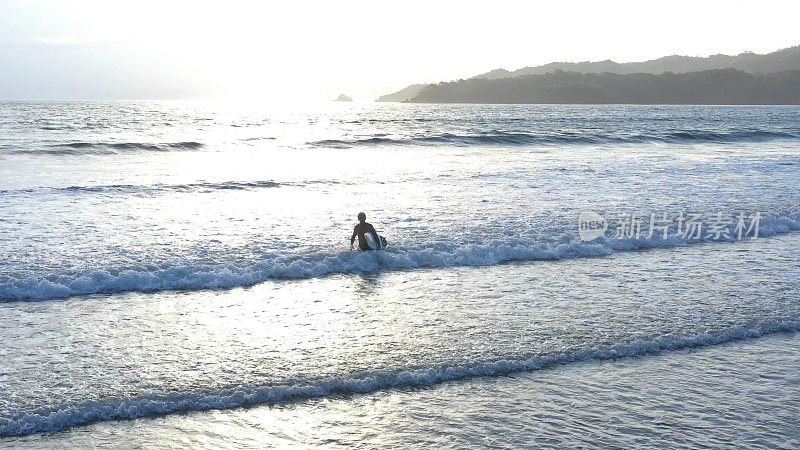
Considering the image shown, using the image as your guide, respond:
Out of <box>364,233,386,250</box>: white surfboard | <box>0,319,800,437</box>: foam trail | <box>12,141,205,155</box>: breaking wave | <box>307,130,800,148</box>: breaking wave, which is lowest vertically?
<box>0,319,800,437</box>: foam trail

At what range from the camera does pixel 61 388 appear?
22.4 ft

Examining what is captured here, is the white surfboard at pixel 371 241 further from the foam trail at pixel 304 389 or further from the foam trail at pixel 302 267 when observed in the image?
the foam trail at pixel 304 389

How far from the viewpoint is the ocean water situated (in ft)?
20.2

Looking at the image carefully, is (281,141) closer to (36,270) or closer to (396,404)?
(36,270)

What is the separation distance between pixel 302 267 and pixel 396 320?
343 centimetres

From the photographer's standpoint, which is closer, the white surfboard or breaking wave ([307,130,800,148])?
the white surfboard

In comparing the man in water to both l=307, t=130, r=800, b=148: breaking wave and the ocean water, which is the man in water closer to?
the ocean water

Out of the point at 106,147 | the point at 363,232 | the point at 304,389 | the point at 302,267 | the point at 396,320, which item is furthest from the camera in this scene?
the point at 106,147

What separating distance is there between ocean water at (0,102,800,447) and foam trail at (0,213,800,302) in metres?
0.05

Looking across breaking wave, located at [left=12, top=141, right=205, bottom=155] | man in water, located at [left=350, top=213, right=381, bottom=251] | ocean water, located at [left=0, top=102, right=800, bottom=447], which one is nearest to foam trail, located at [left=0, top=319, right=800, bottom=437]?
ocean water, located at [left=0, top=102, right=800, bottom=447]

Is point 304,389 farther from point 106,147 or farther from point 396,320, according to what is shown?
point 106,147

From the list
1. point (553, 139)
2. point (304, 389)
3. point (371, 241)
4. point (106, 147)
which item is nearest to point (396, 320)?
point (304, 389)

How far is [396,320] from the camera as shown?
360 inches

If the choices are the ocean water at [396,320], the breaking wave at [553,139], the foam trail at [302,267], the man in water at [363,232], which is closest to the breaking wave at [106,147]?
the breaking wave at [553,139]
